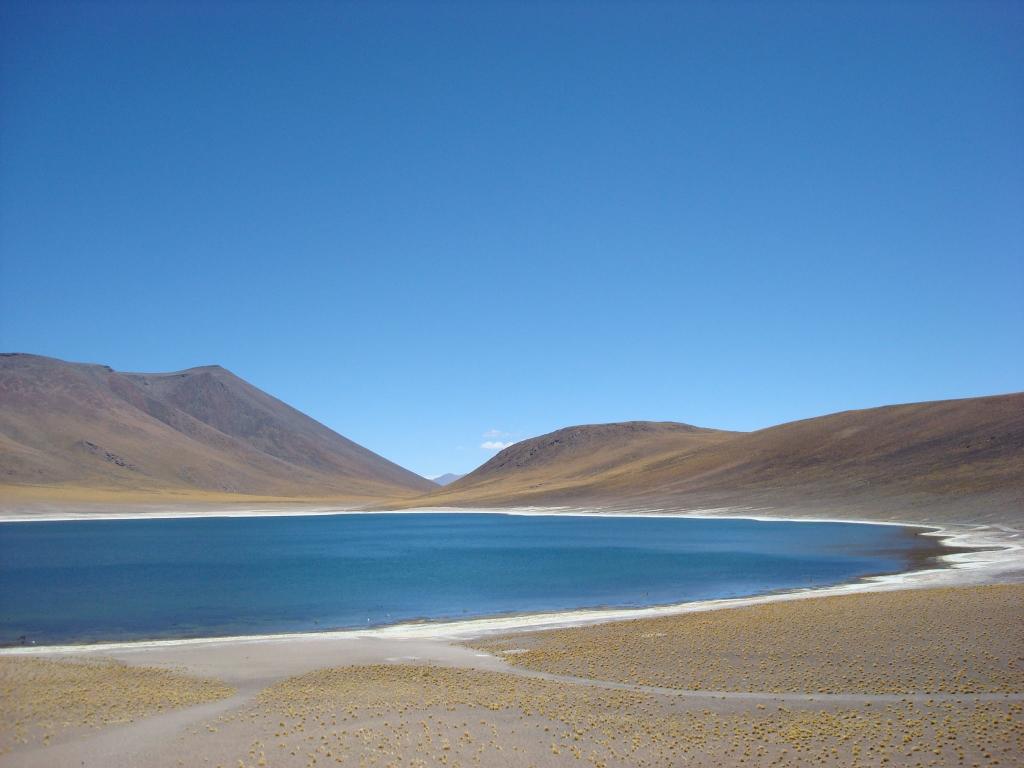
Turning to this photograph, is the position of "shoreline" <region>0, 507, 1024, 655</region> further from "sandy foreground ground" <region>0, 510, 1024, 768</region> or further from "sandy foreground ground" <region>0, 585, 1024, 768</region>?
"sandy foreground ground" <region>0, 585, 1024, 768</region>

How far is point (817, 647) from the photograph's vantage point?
20406 mm

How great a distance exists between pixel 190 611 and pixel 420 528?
203ft

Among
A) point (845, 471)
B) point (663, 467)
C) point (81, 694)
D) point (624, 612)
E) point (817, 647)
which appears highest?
point (663, 467)

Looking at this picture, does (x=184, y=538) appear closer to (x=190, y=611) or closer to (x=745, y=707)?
(x=190, y=611)

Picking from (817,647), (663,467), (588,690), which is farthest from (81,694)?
(663,467)

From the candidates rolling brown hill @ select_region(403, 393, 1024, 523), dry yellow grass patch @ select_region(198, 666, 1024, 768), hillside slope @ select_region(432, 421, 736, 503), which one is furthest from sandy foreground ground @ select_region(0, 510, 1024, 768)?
hillside slope @ select_region(432, 421, 736, 503)

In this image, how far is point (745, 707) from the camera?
15273mm

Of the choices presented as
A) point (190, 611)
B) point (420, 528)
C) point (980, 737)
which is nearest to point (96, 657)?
point (190, 611)

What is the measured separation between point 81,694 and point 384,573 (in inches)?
1141

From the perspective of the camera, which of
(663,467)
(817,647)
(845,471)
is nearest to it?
(817,647)

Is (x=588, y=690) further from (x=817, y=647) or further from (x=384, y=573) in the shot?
(x=384, y=573)

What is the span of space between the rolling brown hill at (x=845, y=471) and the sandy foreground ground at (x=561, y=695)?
49.0 meters

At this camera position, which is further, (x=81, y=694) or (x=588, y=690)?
(x=588, y=690)

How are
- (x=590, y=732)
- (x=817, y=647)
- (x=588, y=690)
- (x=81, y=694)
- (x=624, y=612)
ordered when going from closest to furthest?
1. (x=590, y=732)
2. (x=81, y=694)
3. (x=588, y=690)
4. (x=817, y=647)
5. (x=624, y=612)
